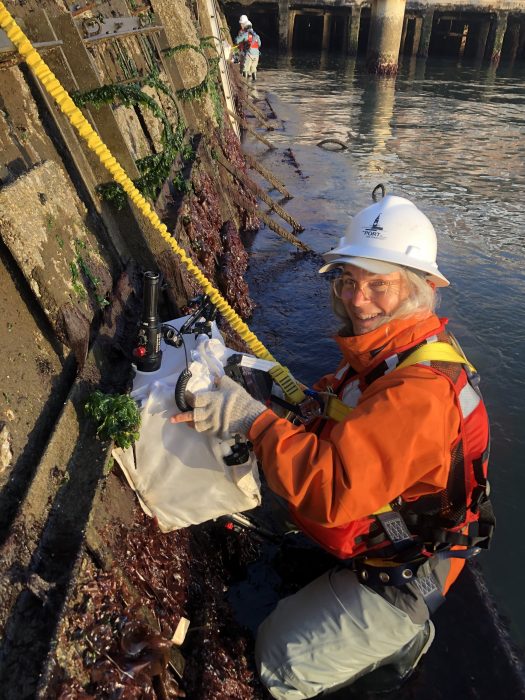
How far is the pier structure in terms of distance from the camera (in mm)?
32750

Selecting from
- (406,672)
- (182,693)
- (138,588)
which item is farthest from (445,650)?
(138,588)

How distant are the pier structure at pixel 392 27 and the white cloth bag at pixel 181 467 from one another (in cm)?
3558

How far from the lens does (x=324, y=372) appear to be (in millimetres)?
6551

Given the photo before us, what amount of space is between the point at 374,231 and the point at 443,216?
30.5ft

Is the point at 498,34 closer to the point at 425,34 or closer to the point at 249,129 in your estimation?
the point at 425,34

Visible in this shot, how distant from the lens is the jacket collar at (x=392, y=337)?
285cm

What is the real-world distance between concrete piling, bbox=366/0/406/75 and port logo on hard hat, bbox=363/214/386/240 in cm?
3443

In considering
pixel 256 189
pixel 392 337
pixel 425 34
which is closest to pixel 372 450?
pixel 392 337

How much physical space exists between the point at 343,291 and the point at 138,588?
2076mm

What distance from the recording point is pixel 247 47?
2466 centimetres

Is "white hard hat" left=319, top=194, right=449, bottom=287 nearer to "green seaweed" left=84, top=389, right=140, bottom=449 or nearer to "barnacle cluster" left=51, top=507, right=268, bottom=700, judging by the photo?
"green seaweed" left=84, top=389, right=140, bottom=449

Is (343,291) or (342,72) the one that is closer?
(343,291)

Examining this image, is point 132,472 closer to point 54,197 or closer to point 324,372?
point 54,197

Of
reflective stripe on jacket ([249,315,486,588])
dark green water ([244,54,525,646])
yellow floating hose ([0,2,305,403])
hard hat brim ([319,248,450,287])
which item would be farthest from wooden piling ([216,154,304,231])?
reflective stripe on jacket ([249,315,486,588])
